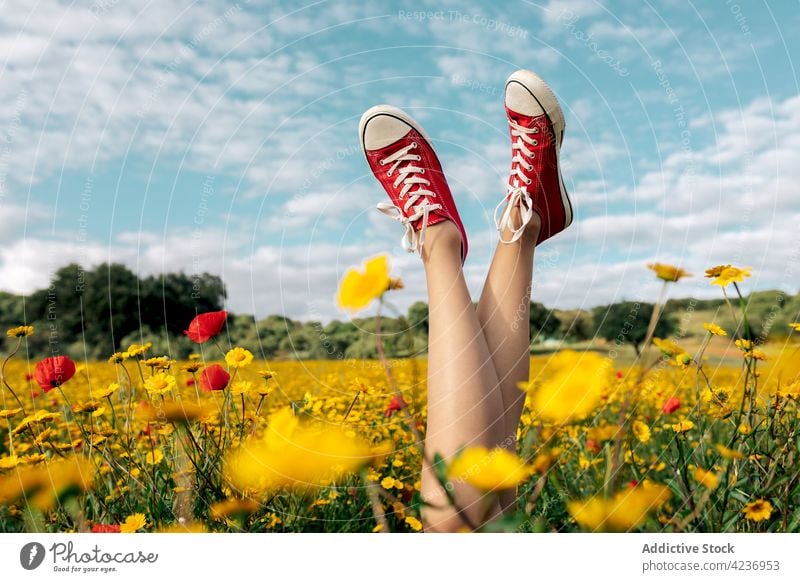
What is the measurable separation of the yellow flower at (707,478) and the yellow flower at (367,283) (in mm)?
691

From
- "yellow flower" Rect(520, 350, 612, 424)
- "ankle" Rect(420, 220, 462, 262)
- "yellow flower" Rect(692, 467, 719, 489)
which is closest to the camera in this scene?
"yellow flower" Rect(520, 350, 612, 424)

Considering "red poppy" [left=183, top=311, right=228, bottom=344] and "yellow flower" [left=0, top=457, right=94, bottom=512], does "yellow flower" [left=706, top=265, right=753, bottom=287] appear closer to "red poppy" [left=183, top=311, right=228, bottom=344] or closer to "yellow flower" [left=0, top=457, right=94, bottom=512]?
"red poppy" [left=183, top=311, right=228, bottom=344]

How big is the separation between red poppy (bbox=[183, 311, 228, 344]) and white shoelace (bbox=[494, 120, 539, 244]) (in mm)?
761

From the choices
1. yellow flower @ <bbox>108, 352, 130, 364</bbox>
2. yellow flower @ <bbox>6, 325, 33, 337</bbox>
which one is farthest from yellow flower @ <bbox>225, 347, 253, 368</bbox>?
yellow flower @ <bbox>6, 325, 33, 337</bbox>

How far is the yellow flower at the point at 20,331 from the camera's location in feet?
4.28

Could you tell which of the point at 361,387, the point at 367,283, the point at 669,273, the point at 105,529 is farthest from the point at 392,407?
the point at 367,283

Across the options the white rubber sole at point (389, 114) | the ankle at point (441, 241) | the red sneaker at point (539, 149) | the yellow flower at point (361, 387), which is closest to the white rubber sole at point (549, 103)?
the red sneaker at point (539, 149)

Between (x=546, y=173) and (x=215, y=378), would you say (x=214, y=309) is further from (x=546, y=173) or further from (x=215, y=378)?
(x=546, y=173)

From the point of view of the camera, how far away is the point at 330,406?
1714 mm

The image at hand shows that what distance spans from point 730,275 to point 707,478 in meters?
0.38

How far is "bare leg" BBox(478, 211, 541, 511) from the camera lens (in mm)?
1333

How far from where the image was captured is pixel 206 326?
1274 mm
